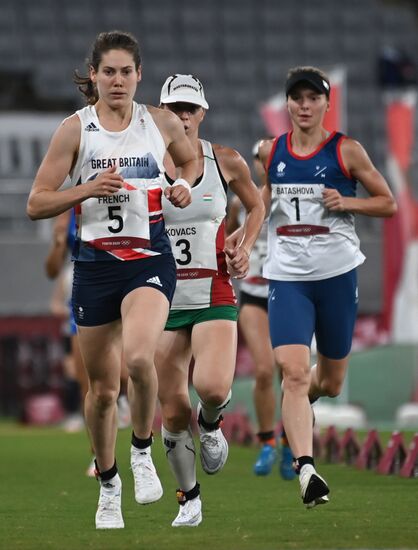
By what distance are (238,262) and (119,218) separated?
0.97m

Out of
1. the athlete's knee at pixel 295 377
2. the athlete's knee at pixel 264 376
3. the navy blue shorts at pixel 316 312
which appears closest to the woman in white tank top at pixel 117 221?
the athlete's knee at pixel 295 377

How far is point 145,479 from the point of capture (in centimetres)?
632

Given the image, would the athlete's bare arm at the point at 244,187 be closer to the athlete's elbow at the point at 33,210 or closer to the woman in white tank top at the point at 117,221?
the woman in white tank top at the point at 117,221

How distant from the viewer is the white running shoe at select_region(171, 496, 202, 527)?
6.58 metres

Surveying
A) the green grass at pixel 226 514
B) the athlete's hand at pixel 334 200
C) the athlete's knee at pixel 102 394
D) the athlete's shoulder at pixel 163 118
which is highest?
the athlete's shoulder at pixel 163 118

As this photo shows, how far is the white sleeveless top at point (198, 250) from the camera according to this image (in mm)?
7066

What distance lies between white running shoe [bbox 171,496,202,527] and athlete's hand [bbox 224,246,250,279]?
3.74 feet

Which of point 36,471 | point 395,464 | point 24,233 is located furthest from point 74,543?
point 24,233

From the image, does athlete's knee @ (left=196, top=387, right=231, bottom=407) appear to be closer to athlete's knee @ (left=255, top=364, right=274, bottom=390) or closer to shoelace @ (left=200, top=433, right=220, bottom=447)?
shoelace @ (left=200, top=433, right=220, bottom=447)

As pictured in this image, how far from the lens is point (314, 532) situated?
6.15 metres

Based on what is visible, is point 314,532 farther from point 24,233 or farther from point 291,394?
point 24,233

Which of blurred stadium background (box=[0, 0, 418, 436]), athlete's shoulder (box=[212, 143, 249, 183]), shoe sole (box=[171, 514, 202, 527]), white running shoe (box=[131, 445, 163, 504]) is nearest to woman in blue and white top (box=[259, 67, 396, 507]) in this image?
athlete's shoulder (box=[212, 143, 249, 183])

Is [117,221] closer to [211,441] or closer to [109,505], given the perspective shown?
[109,505]

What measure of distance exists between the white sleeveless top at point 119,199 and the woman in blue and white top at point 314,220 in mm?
1527
